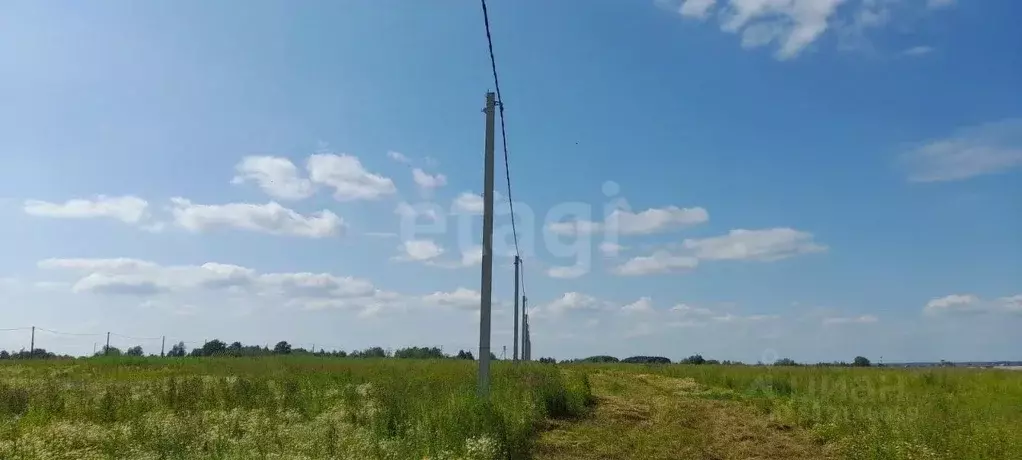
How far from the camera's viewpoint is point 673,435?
1192 centimetres

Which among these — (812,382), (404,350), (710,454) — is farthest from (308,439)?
(404,350)

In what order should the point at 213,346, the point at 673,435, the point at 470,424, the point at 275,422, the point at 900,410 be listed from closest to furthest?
the point at 470,424 < the point at 275,422 < the point at 673,435 < the point at 900,410 < the point at 213,346

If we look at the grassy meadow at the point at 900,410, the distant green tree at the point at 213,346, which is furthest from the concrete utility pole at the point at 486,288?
the distant green tree at the point at 213,346

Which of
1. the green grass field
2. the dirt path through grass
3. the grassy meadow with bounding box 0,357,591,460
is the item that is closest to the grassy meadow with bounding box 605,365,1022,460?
the green grass field

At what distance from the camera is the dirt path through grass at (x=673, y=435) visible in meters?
10.5

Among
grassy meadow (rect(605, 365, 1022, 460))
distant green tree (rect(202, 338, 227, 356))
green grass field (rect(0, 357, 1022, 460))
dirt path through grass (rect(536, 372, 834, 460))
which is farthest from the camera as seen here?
distant green tree (rect(202, 338, 227, 356))

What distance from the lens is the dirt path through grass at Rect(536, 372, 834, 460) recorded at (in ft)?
34.3

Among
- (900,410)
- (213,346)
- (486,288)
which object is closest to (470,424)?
(486,288)

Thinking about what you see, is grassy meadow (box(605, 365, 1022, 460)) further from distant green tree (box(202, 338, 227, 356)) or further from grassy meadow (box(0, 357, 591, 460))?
distant green tree (box(202, 338, 227, 356))

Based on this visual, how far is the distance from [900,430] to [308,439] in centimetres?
918

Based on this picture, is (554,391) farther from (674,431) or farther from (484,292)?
(484,292)

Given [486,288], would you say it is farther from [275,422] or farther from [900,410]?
[900,410]

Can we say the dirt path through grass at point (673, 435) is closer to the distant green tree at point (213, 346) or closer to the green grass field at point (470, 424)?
the green grass field at point (470, 424)

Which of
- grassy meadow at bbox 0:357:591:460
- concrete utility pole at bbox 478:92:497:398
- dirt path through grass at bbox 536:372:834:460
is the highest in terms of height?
concrete utility pole at bbox 478:92:497:398
